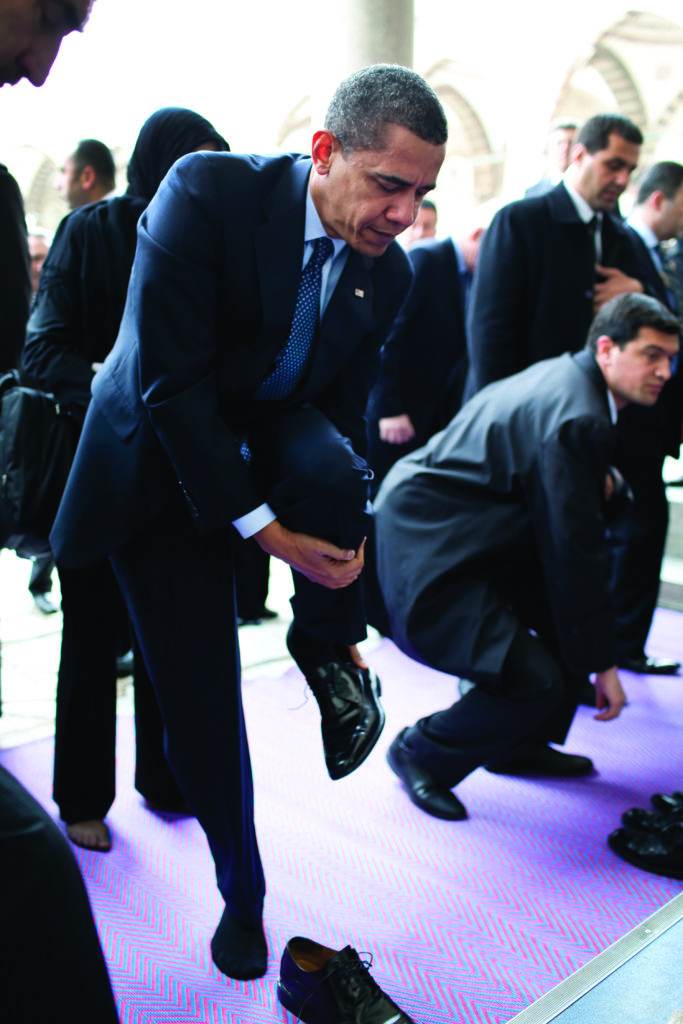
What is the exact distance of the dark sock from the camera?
1960mm

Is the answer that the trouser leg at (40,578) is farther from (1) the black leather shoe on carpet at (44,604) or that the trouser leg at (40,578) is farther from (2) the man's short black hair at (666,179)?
(2) the man's short black hair at (666,179)

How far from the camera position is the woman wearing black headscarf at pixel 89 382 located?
2.35 meters

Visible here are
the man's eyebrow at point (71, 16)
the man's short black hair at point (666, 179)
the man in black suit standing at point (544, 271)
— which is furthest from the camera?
the man's short black hair at point (666, 179)

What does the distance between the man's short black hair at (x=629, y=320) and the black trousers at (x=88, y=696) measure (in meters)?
1.51

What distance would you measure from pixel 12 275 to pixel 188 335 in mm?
479

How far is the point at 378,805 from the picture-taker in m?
2.67

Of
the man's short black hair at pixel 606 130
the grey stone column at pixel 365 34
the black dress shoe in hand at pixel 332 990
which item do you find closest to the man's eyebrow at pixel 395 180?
the black dress shoe in hand at pixel 332 990

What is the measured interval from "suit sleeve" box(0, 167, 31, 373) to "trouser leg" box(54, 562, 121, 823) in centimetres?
124

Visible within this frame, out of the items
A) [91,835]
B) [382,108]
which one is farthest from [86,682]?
[382,108]

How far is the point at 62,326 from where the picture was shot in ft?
7.98

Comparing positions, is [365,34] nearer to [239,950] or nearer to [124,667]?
[124,667]

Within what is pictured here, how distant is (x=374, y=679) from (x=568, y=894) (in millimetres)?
694

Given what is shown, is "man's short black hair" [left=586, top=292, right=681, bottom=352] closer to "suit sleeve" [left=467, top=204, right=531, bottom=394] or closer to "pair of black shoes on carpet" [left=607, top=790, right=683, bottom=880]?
"suit sleeve" [left=467, top=204, right=531, bottom=394]

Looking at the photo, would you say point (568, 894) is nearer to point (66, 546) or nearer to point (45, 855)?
point (66, 546)
